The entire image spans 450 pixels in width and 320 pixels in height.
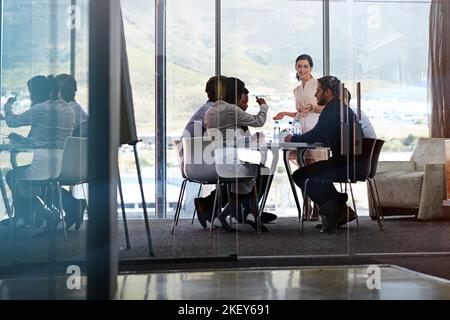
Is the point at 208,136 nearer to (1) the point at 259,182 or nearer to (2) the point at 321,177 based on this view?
(1) the point at 259,182

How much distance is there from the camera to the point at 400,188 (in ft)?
16.0

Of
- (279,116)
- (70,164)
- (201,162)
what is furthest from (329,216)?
(70,164)

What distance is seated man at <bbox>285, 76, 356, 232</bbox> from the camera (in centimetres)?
423

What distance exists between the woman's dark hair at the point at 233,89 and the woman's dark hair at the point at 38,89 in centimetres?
132

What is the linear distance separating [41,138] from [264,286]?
1445 millimetres

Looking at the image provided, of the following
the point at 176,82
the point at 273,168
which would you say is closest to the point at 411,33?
the point at 273,168

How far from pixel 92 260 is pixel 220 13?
352cm

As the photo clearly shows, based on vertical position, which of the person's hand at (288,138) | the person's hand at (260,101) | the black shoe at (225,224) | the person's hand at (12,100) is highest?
the person's hand at (260,101)

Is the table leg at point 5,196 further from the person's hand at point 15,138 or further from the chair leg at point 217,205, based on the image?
the chair leg at point 217,205

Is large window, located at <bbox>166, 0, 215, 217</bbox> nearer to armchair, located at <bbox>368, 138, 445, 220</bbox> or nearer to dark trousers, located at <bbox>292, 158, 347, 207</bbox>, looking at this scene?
dark trousers, located at <bbox>292, 158, 347, 207</bbox>

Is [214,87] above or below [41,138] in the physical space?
above

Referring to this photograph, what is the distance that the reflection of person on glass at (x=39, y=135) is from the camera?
119 inches

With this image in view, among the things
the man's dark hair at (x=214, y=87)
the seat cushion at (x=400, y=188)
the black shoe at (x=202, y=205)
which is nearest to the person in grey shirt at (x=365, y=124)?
the seat cushion at (x=400, y=188)

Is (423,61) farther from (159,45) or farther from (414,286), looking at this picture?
(414,286)
